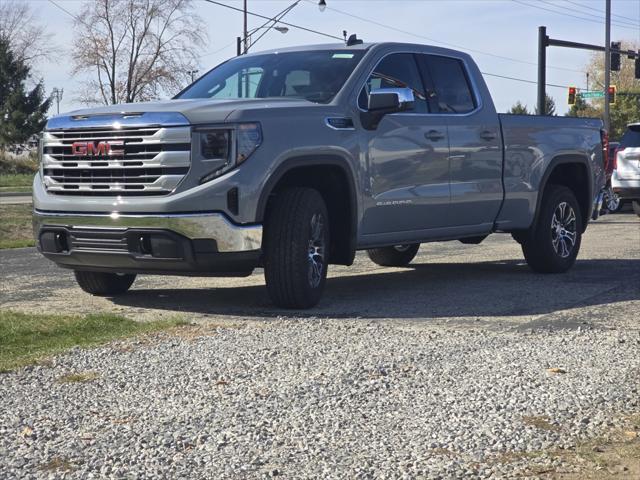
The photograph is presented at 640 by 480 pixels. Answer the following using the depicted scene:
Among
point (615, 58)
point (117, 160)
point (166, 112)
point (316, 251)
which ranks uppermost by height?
point (615, 58)

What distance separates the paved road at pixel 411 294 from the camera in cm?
791

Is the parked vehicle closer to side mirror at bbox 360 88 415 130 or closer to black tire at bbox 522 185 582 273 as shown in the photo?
black tire at bbox 522 185 582 273

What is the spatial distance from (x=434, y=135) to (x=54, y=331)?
3.57 m

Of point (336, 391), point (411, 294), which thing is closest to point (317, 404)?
point (336, 391)

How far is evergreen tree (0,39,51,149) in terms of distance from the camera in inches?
2825

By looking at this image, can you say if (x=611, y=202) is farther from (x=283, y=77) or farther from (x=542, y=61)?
(x=283, y=77)

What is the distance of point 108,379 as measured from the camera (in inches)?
219

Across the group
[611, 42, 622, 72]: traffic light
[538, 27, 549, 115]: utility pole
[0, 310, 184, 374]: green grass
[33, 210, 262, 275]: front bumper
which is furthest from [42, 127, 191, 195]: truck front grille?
[611, 42, 622, 72]: traffic light

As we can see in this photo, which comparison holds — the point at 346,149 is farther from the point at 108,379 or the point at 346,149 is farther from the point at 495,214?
the point at 108,379

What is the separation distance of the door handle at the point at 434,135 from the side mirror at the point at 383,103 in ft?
1.52

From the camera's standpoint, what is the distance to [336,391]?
5.27m

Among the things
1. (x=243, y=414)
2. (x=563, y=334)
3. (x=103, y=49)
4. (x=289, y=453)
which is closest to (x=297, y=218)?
(x=563, y=334)

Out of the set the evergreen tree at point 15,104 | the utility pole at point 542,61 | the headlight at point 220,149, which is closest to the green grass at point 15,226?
the headlight at point 220,149

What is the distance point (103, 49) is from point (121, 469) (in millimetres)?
63599
